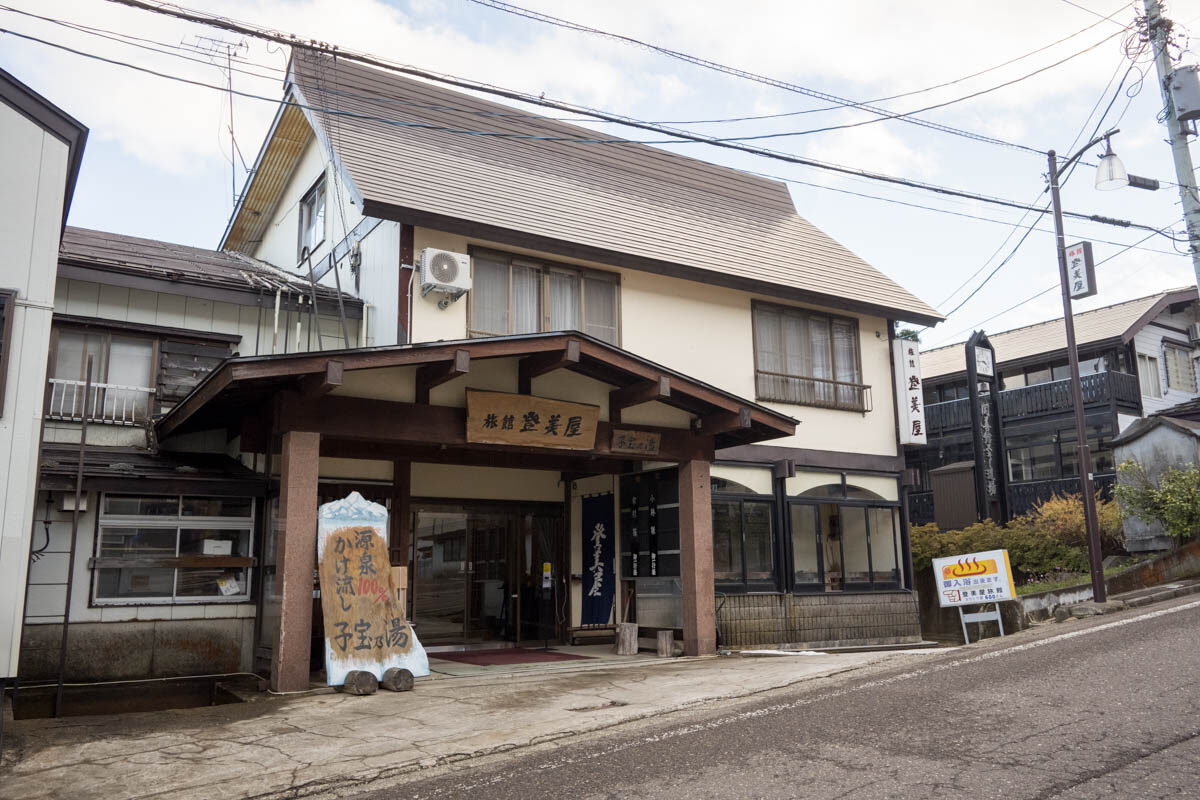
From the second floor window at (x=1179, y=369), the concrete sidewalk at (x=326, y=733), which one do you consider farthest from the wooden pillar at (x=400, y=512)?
the second floor window at (x=1179, y=369)

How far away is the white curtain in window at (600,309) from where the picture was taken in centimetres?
1375

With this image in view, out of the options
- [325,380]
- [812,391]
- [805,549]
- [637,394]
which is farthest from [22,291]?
[812,391]

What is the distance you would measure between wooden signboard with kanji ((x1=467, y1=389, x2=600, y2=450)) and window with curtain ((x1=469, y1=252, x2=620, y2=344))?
1781 mm

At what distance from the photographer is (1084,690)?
7516mm

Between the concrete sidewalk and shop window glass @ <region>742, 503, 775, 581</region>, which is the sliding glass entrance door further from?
the concrete sidewalk

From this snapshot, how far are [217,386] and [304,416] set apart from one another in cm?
95

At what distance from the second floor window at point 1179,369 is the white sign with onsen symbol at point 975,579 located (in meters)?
18.5

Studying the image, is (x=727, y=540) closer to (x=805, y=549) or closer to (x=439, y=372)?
(x=805, y=549)

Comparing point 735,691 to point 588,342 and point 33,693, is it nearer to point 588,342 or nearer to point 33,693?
point 588,342

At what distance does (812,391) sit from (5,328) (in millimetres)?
11888

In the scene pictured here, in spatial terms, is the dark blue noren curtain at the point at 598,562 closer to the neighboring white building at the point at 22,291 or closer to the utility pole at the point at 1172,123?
the neighboring white building at the point at 22,291

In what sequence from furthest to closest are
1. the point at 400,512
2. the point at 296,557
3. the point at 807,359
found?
the point at 807,359 → the point at 400,512 → the point at 296,557

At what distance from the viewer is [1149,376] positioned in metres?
26.8

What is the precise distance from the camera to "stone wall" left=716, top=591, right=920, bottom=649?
13195 mm
